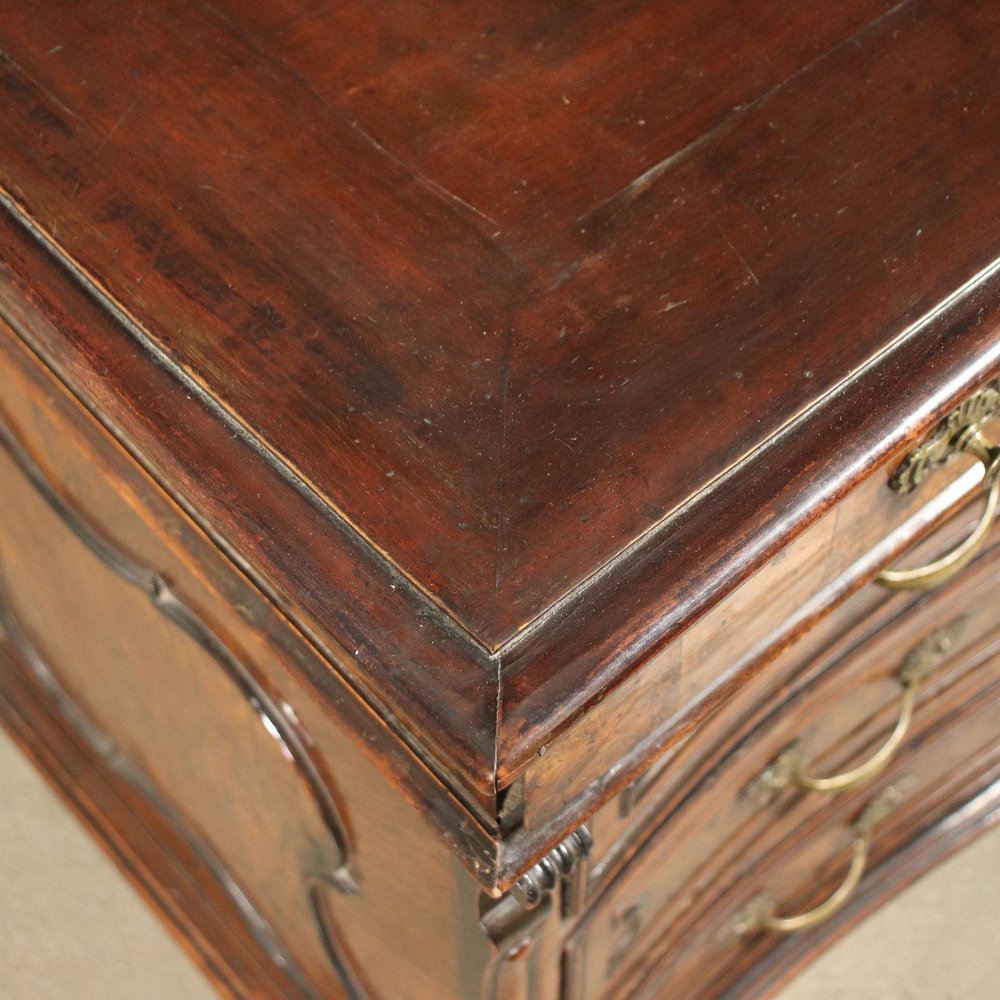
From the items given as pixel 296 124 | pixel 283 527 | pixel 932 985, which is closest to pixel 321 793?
pixel 283 527

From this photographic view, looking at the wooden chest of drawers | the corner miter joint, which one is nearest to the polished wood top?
the wooden chest of drawers

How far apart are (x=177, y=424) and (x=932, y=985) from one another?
2.88ft

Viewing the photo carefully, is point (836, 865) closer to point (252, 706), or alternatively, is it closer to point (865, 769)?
point (865, 769)

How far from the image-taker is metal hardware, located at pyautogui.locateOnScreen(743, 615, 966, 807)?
0.87m

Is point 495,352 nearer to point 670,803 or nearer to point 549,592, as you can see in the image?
point 549,592

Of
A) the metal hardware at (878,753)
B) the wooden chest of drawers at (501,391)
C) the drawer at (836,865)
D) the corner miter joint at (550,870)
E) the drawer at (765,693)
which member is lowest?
the drawer at (836,865)

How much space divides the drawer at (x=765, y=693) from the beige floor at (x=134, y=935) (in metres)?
0.43

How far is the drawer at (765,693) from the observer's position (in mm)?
721

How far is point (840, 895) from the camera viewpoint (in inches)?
39.6

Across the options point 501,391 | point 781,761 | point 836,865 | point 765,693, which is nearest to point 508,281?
point 501,391

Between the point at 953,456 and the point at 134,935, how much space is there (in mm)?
805

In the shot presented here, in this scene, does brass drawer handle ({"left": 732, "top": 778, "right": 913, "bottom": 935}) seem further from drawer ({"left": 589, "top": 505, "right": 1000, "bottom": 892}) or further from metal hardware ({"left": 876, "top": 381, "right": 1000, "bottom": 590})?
metal hardware ({"left": 876, "top": 381, "right": 1000, "bottom": 590})

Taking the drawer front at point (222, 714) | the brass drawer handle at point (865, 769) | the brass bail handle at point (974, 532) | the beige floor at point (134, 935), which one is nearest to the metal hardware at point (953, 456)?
the brass bail handle at point (974, 532)

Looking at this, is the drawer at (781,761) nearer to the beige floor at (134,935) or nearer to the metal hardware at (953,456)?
the metal hardware at (953,456)
